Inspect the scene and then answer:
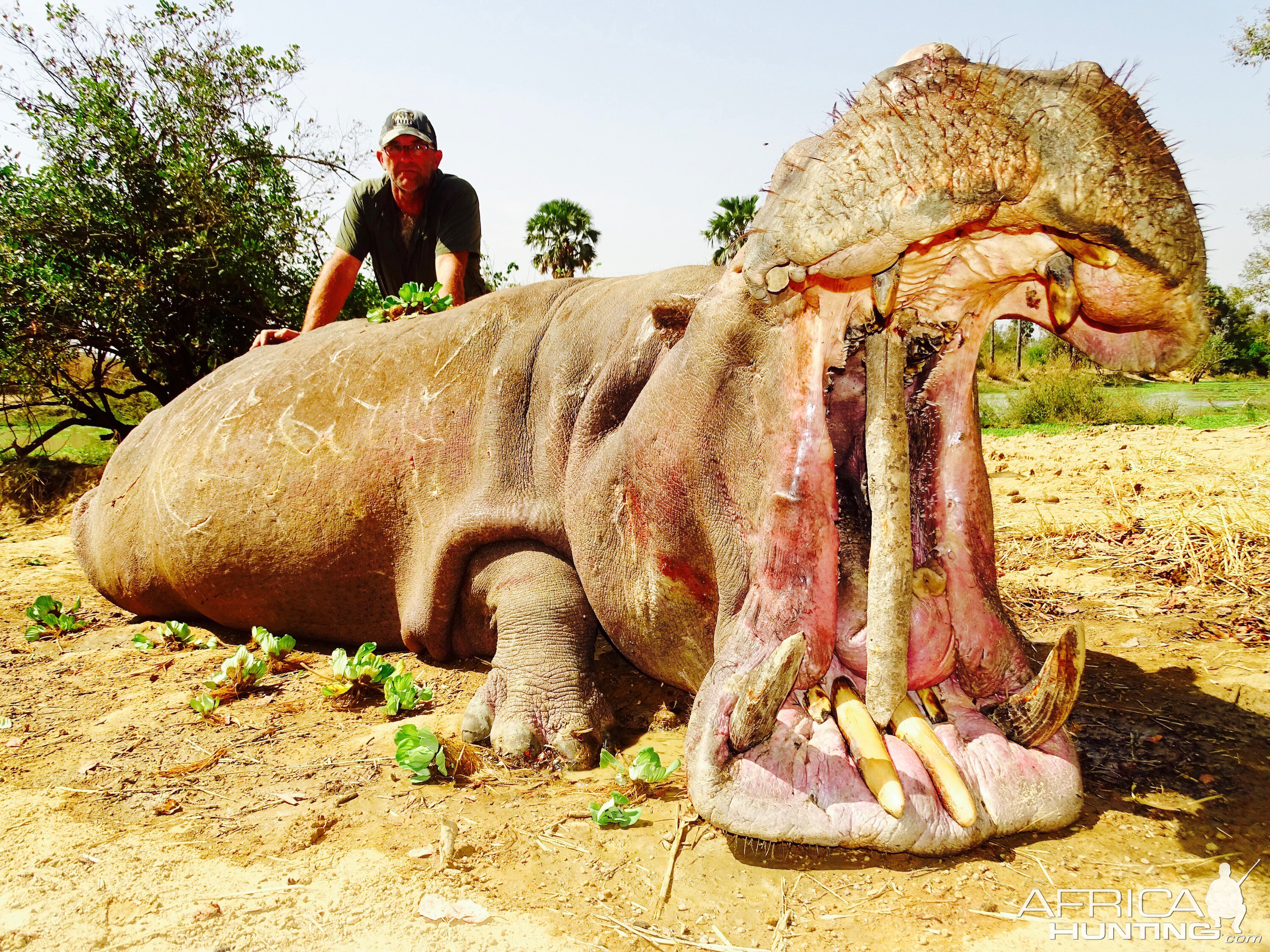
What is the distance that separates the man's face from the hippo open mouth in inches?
158

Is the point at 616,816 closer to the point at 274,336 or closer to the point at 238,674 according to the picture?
the point at 238,674

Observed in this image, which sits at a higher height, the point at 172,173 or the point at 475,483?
the point at 172,173

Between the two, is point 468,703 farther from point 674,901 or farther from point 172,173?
point 172,173

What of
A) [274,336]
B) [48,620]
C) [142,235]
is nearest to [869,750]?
[274,336]

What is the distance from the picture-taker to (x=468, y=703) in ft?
10.1

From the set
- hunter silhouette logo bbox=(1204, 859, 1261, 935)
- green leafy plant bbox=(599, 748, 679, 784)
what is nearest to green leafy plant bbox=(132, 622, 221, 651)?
green leafy plant bbox=(599, 748, 679, 784)

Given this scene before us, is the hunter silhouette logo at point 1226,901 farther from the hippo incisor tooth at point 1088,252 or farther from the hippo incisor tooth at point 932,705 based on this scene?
the hippo incisor tooth at point 1088,252

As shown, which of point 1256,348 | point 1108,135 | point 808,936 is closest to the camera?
point 1108,135

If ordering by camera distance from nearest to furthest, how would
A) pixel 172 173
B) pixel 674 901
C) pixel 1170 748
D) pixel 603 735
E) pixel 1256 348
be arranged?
pixel 674 901 → pixel 1170 748 → pixel 603 735 → pixel 172 173 → pixel 1256 348

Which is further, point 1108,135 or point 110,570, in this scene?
point 110,570

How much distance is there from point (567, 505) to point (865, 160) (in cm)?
153

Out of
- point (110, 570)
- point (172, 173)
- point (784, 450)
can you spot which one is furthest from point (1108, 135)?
point (172, 173)

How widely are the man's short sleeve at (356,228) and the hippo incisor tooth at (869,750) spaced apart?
15.4 feet

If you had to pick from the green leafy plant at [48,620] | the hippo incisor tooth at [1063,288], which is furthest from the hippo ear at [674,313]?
the green leafy plant at [48,620]
